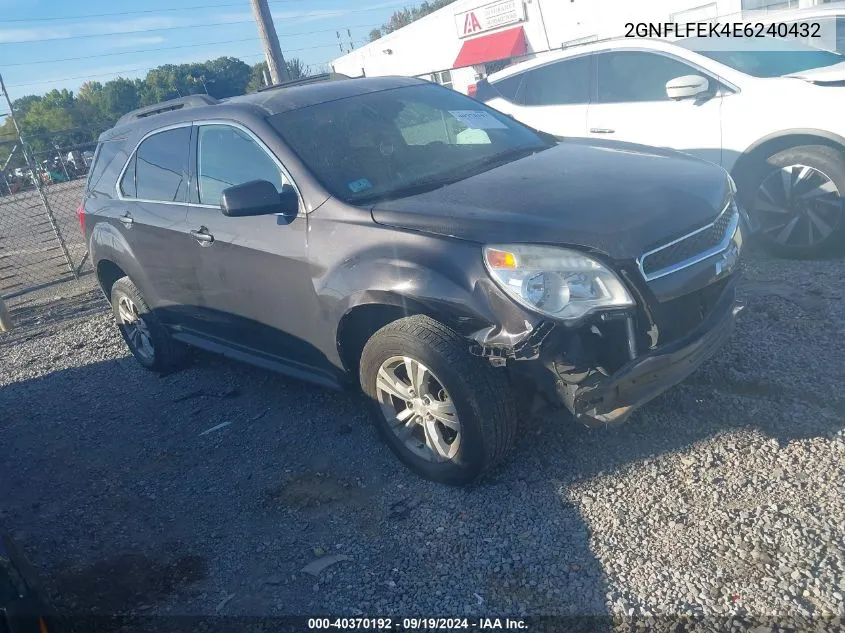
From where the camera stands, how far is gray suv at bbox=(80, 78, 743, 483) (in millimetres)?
3113

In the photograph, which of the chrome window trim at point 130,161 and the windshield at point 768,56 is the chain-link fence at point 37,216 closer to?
the chrome window trim at point 130,161

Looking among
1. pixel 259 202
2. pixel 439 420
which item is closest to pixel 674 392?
pixel 439 420

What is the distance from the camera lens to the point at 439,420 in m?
3.57

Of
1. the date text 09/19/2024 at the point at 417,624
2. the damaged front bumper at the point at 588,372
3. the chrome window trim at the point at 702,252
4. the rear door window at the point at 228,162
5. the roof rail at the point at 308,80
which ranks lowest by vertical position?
the date text 09/19/2024 at the point at 417,624

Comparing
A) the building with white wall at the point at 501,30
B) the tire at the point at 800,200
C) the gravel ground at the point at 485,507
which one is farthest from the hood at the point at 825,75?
the building with white wall at the point at 501,30

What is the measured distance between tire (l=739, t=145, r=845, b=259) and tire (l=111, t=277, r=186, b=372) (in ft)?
15.6

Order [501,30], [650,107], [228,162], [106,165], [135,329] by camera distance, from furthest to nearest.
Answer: [501,30] < [650,107] < [135,329] < [106,165] < [228,162]

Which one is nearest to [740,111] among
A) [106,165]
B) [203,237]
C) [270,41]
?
[203,237]

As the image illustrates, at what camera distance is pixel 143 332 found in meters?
5.99

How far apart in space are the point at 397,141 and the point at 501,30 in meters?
21.1

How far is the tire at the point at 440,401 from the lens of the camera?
3.29m

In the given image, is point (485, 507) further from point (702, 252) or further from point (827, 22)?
point (827, 22)

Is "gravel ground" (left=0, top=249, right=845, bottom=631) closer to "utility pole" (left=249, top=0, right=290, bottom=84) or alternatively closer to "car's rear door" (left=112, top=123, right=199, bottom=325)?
"car's rear door" (left=112, top=123, right=199, bottom=325)

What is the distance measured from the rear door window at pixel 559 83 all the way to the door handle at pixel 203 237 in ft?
13.5
